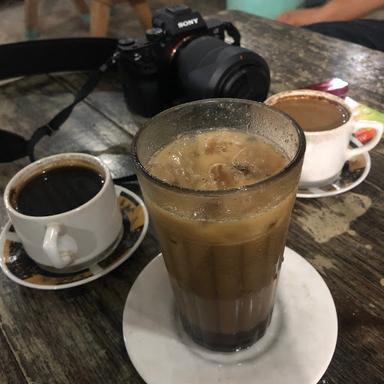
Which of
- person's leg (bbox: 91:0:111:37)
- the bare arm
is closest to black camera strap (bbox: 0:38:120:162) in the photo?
the bare arm

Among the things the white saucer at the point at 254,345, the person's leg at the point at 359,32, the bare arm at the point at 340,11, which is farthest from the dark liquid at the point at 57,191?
the bare arm at the point at 340,11

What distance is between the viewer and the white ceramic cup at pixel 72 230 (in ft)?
1.72

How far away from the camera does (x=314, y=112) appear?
73cm

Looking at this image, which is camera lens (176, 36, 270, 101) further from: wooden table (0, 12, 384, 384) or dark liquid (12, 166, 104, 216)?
dark liquid (12, 166, 104, 216)

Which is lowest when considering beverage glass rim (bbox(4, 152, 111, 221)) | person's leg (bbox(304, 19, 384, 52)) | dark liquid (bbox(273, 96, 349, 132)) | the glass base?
person's leg (bbox(304, 19, 384, 52))

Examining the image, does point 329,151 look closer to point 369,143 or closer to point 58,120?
point 369,143

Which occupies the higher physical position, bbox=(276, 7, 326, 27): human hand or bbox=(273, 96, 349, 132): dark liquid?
bbox=(273, 96, 349, 132): dark liquid

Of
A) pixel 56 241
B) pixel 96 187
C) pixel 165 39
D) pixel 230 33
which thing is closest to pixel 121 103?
pixel 165 39

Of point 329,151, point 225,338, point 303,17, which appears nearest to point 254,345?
point 225,338

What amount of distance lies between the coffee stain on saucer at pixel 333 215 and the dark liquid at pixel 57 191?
31cm

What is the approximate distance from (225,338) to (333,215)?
0.26m

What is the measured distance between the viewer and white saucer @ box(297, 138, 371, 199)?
0.68m

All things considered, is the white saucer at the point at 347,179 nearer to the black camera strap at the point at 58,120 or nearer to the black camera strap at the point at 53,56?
the black camera strap at the point at 58,120

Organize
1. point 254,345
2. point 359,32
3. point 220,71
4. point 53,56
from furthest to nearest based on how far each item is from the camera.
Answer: point 359,32, point 53,56, point 220,71, point 254,345
